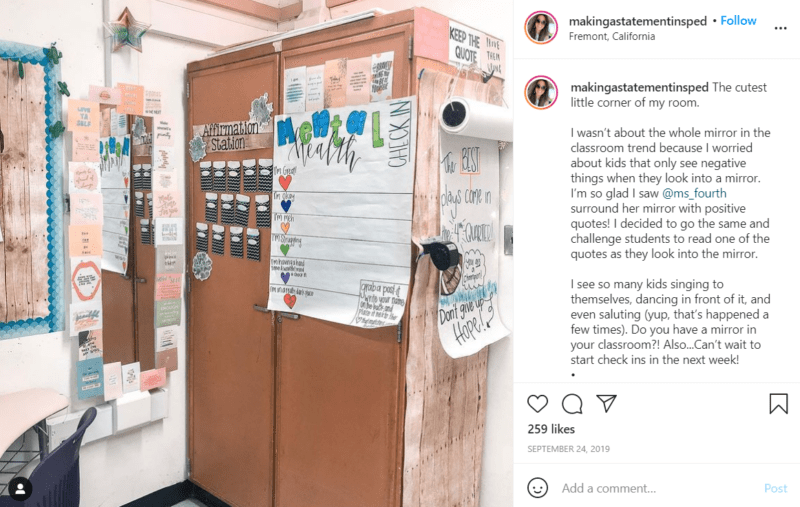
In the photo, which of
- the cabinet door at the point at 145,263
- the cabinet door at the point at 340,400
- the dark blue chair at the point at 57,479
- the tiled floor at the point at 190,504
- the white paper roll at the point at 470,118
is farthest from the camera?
the tiled floor at the point at 190,504

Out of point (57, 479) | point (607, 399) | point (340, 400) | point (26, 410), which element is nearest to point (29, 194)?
point (26, 410)

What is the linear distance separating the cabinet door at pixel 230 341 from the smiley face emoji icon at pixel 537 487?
169 cm

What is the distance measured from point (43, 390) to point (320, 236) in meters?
1.23

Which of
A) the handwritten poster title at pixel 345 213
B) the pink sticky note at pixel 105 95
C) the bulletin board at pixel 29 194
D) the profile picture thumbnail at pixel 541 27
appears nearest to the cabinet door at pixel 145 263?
the pink sticky note at pixel 105 95

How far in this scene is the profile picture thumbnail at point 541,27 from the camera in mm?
925

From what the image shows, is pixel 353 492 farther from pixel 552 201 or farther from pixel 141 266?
pixel 552 201

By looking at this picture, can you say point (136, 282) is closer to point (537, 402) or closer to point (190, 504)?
point (190, 504)

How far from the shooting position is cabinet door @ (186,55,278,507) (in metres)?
2.51

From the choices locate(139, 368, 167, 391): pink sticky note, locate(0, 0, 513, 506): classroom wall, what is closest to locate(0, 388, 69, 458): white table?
locate(0, 0, 513, 506): classroom wall

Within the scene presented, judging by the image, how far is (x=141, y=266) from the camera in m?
2.64

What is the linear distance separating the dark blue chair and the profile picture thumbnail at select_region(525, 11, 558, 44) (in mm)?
1721

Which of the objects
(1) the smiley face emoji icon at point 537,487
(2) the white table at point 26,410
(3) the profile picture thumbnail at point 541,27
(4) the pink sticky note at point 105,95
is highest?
(4) the pink sticky note at point 105,95

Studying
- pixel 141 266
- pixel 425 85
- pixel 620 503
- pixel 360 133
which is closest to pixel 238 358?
pixel 141 266

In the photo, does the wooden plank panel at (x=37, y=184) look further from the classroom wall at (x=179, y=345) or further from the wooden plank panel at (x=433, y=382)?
the wooden plank panel at (x=433, y=382)
